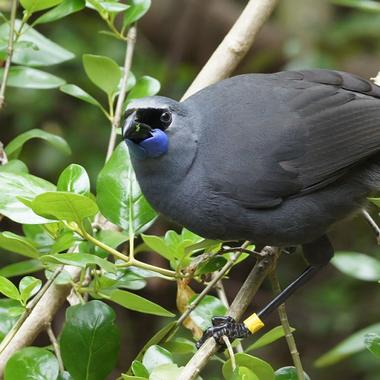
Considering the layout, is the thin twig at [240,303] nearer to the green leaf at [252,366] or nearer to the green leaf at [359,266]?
the green leaf at [252,366]

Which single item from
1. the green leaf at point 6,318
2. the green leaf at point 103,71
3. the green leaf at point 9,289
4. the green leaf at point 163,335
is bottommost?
the green leaf at point 6,318

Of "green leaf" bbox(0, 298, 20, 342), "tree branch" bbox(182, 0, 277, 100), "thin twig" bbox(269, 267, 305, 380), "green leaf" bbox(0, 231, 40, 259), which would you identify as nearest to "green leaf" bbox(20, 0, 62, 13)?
"tree branch" bbox(182, 0, 277, 100)

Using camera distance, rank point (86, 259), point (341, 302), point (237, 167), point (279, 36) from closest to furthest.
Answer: point (86, 259) → point (237, 167) → point (341, 302) → point (279, 36)

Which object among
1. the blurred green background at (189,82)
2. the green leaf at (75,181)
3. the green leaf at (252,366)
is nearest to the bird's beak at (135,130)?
the green leaf at (75,181)

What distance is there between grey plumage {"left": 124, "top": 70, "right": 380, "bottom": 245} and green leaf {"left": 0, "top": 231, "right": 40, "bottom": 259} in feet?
0.97

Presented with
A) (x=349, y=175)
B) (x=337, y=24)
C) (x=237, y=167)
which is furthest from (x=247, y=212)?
(x=337, y=24)

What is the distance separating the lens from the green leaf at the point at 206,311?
180cm

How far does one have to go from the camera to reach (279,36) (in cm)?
509

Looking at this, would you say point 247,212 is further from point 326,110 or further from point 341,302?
point 341,302

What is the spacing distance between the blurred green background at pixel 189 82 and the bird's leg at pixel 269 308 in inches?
79.6

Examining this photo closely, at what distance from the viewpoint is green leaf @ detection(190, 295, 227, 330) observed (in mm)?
1799

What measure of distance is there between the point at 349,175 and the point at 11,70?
86 cm

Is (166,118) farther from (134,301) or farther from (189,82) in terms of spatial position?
(189,82)

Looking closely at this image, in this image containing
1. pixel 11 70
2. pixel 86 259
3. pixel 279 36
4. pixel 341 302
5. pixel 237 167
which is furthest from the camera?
pixel 279 36
